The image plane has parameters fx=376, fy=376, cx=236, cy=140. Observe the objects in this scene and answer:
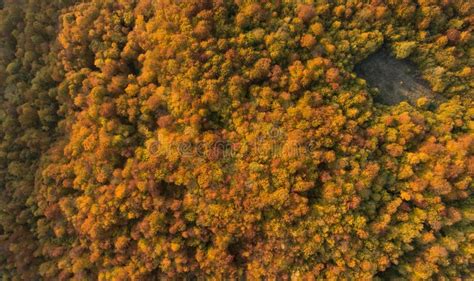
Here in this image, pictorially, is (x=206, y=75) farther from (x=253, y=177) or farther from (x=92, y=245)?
(x=92, y=245)

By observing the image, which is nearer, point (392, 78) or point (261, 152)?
point (261, 152)

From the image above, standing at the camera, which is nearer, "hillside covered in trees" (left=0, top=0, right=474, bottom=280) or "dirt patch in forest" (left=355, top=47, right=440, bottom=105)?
"hillside covered in trees" (left=0, top=0, right=474, bottom=280)

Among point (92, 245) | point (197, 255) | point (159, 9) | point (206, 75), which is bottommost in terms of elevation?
point (197, 255)

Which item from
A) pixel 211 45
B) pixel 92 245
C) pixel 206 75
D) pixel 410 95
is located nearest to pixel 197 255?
pixel 92 245
